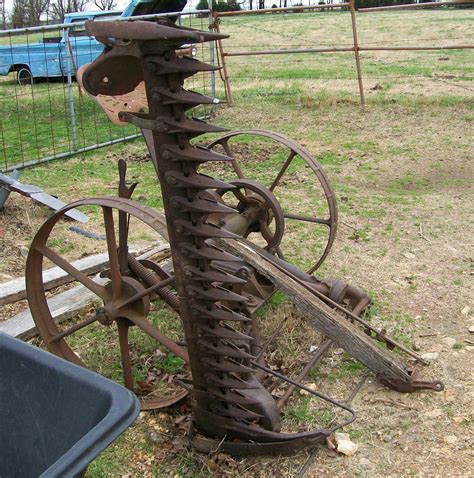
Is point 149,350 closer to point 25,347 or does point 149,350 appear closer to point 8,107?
point 25,347

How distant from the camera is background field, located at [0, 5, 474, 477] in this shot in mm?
2574

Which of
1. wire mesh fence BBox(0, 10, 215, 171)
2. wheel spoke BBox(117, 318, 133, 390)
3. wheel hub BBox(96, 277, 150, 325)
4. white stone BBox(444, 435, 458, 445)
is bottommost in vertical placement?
white stone BBox(444, 435, 458, 445)

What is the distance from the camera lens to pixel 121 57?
1931 mm

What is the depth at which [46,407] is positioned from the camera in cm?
189

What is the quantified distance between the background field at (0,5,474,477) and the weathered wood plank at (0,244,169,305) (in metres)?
0.39

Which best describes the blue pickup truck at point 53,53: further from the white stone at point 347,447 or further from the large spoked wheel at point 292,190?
the white stone at point 347,447

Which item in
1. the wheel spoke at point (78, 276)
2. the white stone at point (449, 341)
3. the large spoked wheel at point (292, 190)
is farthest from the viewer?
the large spoked wheel at point (292, 190)

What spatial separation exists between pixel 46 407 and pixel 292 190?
406 centimetres

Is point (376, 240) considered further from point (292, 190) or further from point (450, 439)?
point (450, 439)

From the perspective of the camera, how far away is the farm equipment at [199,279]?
1.94 metres

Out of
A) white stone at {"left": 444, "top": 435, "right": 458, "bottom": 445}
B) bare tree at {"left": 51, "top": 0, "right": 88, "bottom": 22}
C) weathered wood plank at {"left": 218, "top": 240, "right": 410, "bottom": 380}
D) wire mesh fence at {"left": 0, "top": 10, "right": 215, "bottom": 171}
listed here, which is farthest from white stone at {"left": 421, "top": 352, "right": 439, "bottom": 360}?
bare tree at {"left": 51, "top": 0, "right": 88, "bottom": 22}

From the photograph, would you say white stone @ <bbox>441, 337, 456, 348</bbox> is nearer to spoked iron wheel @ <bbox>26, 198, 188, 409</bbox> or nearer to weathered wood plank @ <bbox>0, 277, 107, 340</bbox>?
spoked iron wheel @ <bbox>26, 198, 188, 409</bbox>

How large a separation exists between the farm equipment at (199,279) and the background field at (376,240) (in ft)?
0.39

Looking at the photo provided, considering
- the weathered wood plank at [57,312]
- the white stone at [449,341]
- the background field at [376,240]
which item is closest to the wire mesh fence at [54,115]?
the background field at [376,240]
